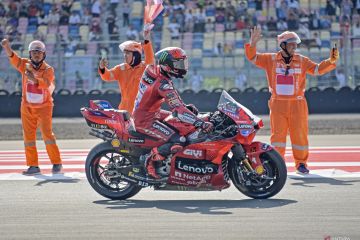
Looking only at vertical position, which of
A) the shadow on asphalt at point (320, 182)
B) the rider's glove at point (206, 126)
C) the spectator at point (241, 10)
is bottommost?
the shadow on asphalt at point (320, 182)

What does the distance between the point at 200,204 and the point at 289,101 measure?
3312mm

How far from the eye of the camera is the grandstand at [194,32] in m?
23.5

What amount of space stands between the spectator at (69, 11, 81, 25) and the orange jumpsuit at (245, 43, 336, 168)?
17086 millimetres

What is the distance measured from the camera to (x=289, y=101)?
12.4 meters

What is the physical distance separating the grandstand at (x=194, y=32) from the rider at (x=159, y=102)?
44.0 feet

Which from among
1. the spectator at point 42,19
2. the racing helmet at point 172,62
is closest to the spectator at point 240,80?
the spectator at point 42,19

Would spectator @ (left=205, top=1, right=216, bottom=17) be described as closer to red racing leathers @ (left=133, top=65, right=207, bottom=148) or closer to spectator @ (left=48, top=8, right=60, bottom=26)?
spectator @ (left=48, top=8, right=60, bottom=26)

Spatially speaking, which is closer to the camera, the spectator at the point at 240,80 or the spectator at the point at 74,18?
the spectator at the point at 240,80

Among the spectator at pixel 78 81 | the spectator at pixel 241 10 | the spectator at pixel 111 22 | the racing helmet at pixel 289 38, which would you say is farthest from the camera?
the spectator at pixel 111 22

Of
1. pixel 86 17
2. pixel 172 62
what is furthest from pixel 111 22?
pixel 172 62

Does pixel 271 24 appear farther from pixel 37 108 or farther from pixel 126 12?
pixel 37 108

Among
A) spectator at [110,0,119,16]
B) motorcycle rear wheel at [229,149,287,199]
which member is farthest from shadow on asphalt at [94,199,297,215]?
spectator at [110,0,119,16]

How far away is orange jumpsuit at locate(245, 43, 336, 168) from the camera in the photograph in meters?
12.3

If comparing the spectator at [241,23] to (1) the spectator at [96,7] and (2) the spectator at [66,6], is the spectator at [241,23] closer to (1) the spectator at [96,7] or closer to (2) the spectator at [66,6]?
(1) the spectator at [96,7]
